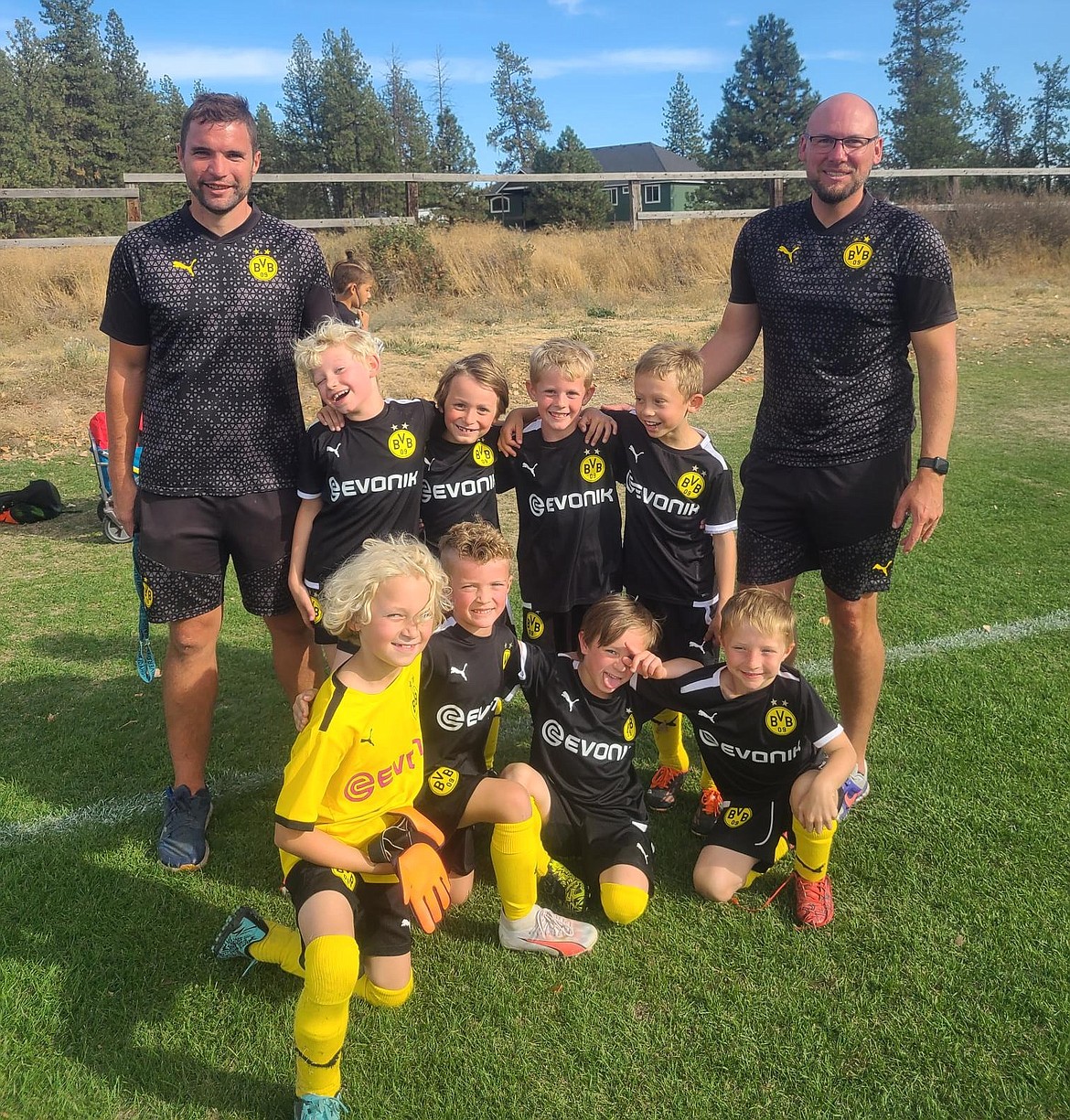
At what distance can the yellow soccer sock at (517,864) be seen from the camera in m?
2.73

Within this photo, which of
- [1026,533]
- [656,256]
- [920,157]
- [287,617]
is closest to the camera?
[287,617]

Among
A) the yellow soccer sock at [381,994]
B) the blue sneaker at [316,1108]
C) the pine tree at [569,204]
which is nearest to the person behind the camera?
the blue sneaker at [316,1108]

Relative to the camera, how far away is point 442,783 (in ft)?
9.73

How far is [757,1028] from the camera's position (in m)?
2.46

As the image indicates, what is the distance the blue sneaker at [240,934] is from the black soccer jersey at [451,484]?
4.67ft

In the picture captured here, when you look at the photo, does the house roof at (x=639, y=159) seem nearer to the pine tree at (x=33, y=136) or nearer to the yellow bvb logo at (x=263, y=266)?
the pine tree at (x=33, y=136)

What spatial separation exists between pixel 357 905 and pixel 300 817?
38cm

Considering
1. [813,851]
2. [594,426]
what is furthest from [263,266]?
[813,851]

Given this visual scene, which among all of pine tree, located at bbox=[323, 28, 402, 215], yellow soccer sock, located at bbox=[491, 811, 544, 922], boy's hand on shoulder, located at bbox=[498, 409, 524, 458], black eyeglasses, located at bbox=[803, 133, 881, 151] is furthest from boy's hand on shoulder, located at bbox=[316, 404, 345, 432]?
pine tree, located at bbox=[323, 28, 402, 215]

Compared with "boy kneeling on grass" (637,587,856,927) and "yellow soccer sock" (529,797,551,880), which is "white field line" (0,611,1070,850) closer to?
"yellow soccer sock" (529,797,551,880)

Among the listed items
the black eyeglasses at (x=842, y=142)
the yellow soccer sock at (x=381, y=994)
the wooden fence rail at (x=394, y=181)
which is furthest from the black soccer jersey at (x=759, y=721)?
the wooden fence rail at (x=394, y=181)

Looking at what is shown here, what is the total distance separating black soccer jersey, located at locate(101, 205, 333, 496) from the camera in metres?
3.02

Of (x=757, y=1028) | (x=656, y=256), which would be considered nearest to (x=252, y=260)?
(x=757, y=1028)

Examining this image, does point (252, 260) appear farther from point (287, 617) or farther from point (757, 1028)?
point (757, 1028)
